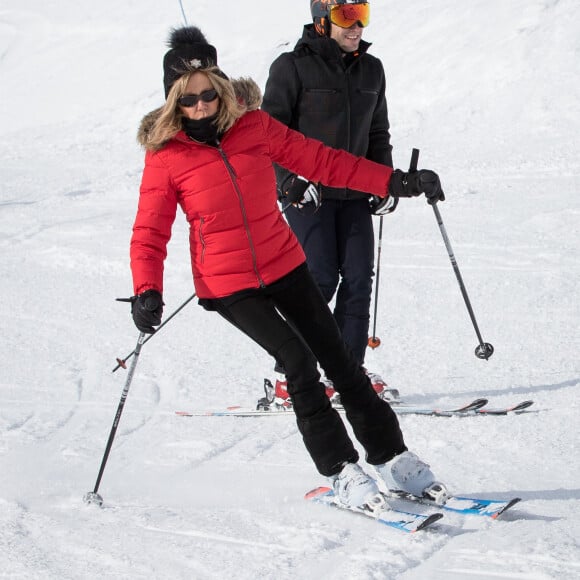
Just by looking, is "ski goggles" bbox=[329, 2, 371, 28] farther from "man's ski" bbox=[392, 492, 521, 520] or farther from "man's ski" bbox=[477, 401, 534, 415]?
"man's ski" bbox=[392, 492, 521, 520]

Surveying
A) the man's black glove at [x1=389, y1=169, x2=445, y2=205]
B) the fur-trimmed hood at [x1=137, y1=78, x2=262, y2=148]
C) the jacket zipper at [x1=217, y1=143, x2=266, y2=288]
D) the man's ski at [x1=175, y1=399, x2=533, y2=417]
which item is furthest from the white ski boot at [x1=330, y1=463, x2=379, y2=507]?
the fur-trimmed hood at [x1=137, y1=78, x2=262, y2=148]

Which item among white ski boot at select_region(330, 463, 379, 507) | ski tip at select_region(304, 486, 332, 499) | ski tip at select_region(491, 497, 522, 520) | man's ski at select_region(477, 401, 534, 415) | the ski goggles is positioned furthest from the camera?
man's ski at select_region(477, 401, 534, 415)

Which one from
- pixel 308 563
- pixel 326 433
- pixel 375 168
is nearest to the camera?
pixel 308 563

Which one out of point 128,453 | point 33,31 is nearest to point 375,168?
point 128,453

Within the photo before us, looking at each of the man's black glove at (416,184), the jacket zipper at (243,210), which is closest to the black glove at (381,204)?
the man's black glove at (416,184)

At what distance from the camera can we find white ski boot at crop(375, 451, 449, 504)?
12.0 ft

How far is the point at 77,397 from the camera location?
19.6 feet

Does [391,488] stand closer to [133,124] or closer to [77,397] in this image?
[77,397]

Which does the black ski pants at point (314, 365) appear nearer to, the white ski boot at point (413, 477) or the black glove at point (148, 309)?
the white ski boot at point (413, 477)

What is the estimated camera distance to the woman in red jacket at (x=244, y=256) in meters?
3.62

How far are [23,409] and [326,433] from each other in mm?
2795

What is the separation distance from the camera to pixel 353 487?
360 centimetres

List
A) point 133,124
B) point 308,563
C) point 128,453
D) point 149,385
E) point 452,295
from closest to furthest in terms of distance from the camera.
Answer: point 308,563
point 128,453
point 149,385
point 452,295
point 133,124

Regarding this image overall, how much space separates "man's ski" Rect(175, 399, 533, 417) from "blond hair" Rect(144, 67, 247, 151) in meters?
2.22
